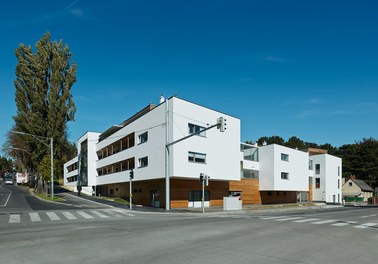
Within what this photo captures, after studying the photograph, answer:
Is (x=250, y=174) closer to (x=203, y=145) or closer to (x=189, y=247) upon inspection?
(x=203, y=145)

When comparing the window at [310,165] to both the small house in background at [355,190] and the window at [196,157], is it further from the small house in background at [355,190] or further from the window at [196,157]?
the window at [196,157]

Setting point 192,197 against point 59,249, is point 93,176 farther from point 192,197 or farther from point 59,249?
point 59,249

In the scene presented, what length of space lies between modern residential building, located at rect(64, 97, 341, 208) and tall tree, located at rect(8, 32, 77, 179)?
758 cm

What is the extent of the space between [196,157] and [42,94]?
23.9m

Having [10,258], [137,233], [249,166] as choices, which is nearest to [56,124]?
[249,166]

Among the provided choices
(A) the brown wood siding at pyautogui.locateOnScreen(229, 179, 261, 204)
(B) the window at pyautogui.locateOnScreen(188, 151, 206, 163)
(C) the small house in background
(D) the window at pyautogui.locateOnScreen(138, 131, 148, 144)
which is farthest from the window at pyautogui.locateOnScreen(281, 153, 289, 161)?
(C) the small house in background

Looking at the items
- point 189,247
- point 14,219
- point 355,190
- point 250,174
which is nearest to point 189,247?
point 189,247

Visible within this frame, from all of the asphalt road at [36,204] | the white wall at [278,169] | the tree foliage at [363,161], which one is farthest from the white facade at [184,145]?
the tree foliage at [363,161]

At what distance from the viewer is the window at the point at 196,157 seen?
116ft

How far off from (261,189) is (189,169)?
21.1 meters

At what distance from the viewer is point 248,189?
50188mm

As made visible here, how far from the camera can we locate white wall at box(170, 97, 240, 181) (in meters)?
34.0

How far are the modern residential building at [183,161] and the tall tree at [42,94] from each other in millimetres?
7576

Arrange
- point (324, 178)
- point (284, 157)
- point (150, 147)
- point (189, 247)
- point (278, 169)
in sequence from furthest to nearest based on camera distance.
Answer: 1. point (324, 178)
2. point (284, 157)
3. point (278, 169)
4. point (150, 147)
5. point (189, 247)
